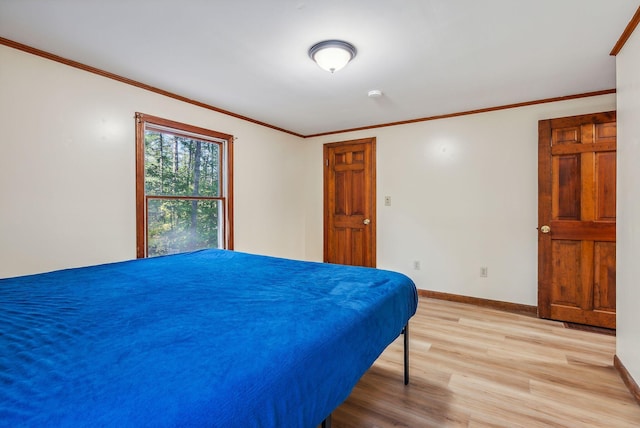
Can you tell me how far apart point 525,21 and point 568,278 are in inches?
100

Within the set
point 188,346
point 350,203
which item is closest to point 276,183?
point 350,203

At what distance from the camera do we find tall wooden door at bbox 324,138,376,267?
453cm

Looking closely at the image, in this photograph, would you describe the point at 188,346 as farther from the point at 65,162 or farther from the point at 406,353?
the point at 65,162

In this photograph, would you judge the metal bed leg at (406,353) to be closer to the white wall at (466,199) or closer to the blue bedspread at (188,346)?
the blue bedspread at (188,346)

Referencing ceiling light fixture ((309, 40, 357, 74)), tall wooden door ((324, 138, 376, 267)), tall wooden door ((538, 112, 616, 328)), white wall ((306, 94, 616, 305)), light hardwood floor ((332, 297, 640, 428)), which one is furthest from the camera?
tall wooden door ((324, 138, 376, 267))

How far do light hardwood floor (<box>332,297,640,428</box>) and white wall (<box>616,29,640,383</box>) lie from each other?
11.4 inches

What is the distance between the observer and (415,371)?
226 centimetres

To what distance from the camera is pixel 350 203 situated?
4715 mm

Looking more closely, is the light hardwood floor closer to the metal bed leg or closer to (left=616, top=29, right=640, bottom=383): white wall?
the metal bed leg

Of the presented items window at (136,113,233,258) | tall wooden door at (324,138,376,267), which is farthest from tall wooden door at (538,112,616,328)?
window at (136,113,233,258)

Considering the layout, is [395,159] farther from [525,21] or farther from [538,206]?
[525,21]

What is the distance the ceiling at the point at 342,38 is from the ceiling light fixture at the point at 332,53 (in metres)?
0.06

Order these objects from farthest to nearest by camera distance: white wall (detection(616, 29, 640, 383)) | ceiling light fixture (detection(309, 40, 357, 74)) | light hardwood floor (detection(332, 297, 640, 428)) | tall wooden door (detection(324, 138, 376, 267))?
tall wooden door (detection(324, 138, 376, 267)) < ceiling light fixture (detection(309, 40, 357, 74)) < white wall (detection(616, 29, 640, 383)) < light hardwood floor (detection(332, 297, 640, 428))

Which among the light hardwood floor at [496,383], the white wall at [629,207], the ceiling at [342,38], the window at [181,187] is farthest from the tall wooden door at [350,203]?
the white wall at [629,207]
